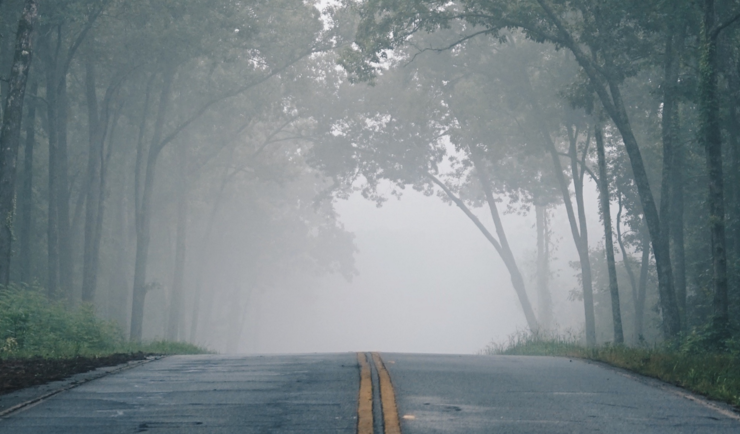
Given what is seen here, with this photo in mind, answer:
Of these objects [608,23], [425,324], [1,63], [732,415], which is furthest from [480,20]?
[425,324]

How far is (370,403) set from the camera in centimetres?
754

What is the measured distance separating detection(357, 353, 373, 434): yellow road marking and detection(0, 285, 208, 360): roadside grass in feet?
21.1

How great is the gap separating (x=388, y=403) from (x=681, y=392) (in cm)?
366

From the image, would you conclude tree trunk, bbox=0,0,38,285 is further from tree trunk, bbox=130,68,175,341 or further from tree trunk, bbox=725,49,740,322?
tree trunk, bbox=725,49,740,322

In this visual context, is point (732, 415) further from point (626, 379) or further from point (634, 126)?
point (634, 126)

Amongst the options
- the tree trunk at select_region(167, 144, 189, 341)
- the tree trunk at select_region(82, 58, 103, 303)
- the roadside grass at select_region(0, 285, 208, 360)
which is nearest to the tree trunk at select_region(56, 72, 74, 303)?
the tree trunk at select_region(82, 58, 103, 303)

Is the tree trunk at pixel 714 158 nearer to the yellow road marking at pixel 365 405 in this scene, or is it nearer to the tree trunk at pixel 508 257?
the yellow road marking at pixel 365 405

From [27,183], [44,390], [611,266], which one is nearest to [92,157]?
[27,183]

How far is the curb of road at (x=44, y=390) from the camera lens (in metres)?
7.71

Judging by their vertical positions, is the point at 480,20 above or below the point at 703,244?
above

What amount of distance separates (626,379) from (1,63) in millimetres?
24064

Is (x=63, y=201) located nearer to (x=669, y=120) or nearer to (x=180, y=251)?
(x=180, y=251)

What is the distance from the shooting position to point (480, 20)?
2364 cm

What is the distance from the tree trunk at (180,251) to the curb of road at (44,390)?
27114 millimetres
